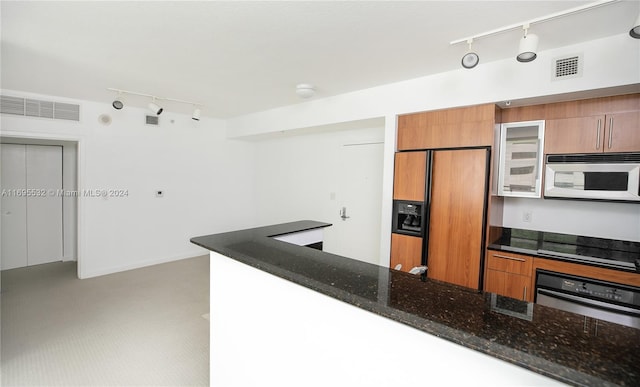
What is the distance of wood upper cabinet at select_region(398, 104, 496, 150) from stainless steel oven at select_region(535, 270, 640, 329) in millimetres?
1228

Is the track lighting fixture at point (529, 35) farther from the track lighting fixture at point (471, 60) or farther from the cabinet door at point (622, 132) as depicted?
the cabinet door at point (622, 132)

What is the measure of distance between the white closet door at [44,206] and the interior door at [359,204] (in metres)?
4.72

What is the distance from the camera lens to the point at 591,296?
2.20 m

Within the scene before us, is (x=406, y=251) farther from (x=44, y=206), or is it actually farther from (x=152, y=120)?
(x=44, y=206)

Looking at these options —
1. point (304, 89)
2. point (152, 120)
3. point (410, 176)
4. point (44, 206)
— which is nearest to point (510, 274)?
point (410, 176)

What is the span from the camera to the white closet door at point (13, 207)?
4641 mm

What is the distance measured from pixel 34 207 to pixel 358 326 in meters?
6.21

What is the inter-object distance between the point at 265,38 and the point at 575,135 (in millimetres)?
2648

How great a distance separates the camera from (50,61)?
9.10 feet

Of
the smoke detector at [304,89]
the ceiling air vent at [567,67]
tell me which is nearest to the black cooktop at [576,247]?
the ceiling air vent at [567,67]

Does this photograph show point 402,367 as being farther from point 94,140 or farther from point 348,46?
point 94,140

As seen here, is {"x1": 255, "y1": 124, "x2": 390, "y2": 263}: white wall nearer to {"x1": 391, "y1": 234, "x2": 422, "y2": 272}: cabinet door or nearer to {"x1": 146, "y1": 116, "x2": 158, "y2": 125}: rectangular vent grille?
{"x1": 391, "y1": 234, "x2": 422, "y2": 272}: cabinet door

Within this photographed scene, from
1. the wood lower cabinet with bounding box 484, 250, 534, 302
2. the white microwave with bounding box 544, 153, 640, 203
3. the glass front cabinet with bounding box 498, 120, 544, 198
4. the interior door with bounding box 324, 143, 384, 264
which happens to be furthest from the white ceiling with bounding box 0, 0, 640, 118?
the wood lower cabinet with bounding box 484, 250, 534, 302

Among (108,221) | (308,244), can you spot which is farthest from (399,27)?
(108,221)
